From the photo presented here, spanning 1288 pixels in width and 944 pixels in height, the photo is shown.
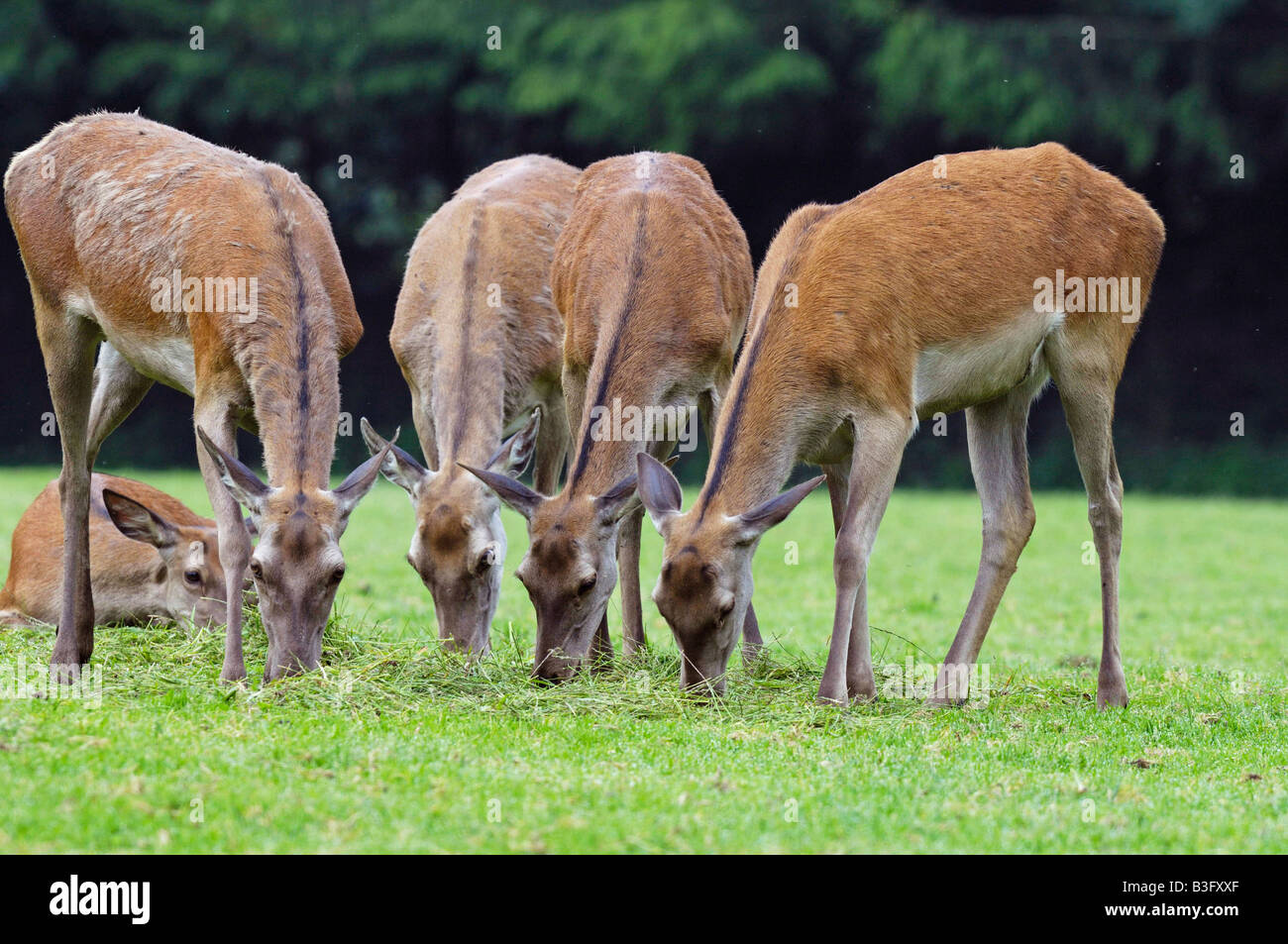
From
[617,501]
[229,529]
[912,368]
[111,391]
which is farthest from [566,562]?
[111,391]

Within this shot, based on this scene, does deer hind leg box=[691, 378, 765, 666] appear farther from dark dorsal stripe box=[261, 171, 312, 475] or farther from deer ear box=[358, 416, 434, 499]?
dark dorsal stripe box=[261, 171, 312, 475]

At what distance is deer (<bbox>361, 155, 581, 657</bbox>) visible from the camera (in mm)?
7547

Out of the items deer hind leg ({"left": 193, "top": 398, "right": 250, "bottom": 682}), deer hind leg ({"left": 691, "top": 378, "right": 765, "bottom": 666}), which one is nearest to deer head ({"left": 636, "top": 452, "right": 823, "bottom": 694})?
deer hind leg ({"left": 691, "top": 378, "right": 765, "bottom": 666})

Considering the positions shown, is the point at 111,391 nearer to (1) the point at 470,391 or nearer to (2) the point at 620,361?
(1) the point at 470,391

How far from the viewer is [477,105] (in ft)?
86.4

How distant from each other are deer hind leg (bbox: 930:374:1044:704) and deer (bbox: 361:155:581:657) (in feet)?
7.22

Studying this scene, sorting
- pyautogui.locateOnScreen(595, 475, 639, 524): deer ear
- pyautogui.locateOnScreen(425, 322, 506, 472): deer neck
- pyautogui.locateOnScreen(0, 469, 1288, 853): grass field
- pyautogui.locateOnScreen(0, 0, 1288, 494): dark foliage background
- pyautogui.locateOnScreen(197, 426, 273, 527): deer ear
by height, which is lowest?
pyautogui.locateOnScreen(0, 469, 1288, 853): grass field

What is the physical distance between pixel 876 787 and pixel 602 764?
0.95 metres

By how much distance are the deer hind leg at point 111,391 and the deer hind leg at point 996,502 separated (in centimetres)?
435

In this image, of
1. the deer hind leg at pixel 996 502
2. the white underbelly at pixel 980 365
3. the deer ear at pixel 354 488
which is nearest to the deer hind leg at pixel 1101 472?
the white underbelly at pixel 980 365

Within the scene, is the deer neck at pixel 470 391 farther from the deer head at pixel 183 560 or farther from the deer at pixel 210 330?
the deer head at pixel 183 560

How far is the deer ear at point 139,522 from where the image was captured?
8.34m

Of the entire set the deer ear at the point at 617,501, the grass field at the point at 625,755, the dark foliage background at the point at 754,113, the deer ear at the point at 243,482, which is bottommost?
the grass field at the point at 625,755
